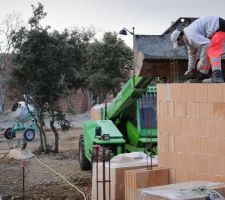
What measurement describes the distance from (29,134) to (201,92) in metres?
14.5

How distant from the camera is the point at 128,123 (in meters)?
11.0

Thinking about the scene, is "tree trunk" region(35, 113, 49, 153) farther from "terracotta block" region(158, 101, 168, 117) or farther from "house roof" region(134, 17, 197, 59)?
"terracotta block" region(158, 101, 168, 117)

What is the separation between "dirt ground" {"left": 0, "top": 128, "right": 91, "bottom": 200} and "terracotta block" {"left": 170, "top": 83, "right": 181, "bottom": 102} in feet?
11.9

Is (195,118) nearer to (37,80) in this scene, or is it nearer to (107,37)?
(37,80)

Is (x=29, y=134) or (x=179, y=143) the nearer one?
(x=179, y=143)

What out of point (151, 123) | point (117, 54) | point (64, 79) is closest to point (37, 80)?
point (64, 79)

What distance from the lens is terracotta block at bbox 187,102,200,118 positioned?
5113mm

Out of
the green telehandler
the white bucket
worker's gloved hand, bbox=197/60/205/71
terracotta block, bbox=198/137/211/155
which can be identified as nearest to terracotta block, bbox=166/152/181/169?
terracotta block, bbox=198/137/211/155

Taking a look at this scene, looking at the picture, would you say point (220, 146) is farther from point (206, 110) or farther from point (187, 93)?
point (187, 93)

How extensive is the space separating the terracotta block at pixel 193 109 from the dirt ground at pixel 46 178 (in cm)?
379

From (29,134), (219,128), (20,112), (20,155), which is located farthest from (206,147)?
(29,134)

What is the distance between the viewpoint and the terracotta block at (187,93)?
16.9 feet

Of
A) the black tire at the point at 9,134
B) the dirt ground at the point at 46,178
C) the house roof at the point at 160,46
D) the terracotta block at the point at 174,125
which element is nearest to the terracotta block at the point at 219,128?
the terracotta block at the point at 174,125

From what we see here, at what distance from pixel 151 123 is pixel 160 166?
472 centimetres
